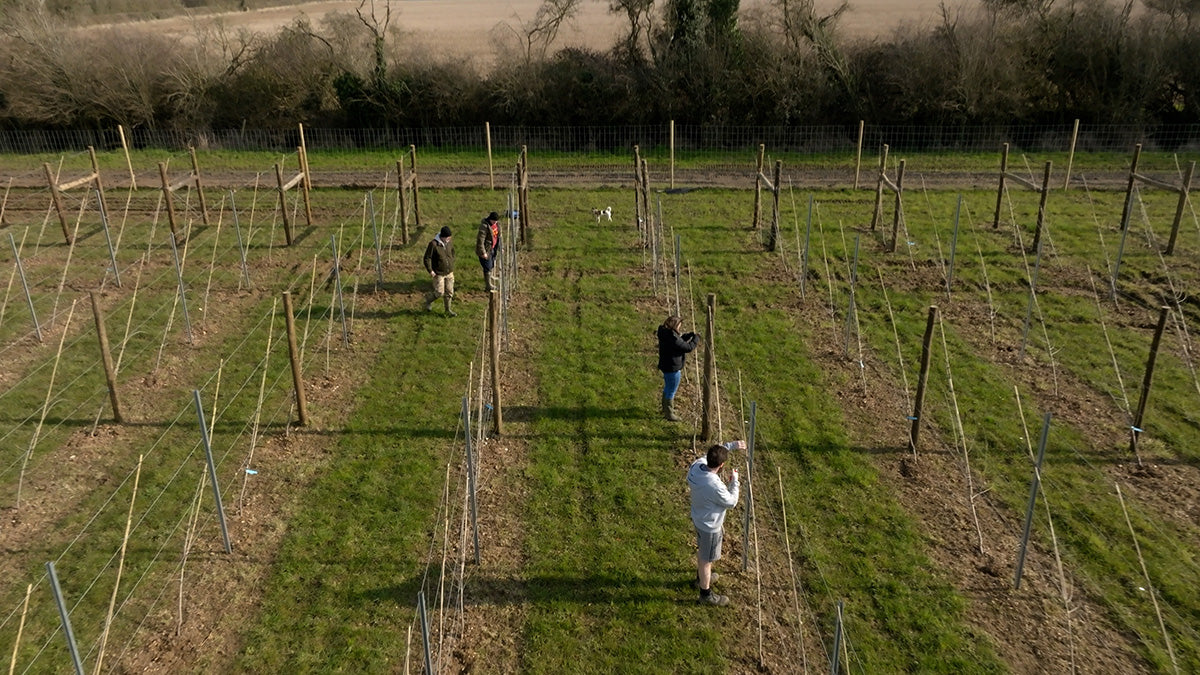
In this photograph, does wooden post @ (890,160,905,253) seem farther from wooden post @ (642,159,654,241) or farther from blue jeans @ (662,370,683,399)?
blue jeans @ (662,370,683,399)

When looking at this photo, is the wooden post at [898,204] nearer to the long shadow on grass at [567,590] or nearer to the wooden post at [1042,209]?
the wooden post at [1042,209]

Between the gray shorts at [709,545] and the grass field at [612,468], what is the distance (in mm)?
593

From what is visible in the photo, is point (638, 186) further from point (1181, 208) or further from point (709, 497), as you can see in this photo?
point (709, 497)

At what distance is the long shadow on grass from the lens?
8758mm

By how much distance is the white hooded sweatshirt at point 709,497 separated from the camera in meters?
8.07

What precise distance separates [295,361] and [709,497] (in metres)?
5.99

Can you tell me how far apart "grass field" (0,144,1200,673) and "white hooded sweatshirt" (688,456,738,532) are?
2.92ft

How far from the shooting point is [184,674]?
7863 mm

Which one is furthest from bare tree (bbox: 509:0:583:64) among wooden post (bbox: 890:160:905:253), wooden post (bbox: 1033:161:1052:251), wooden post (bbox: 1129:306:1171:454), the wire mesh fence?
wooden post (bbox: 1129:306:1171:454)

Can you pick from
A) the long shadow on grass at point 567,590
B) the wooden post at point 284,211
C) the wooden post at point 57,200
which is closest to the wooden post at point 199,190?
the wooden post at point 284,211

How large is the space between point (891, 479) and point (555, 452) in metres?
4.13

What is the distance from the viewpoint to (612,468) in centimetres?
1102

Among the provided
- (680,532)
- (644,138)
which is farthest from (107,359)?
(644,138)

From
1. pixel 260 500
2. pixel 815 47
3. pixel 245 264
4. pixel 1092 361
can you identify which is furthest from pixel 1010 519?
pixel 815 47
